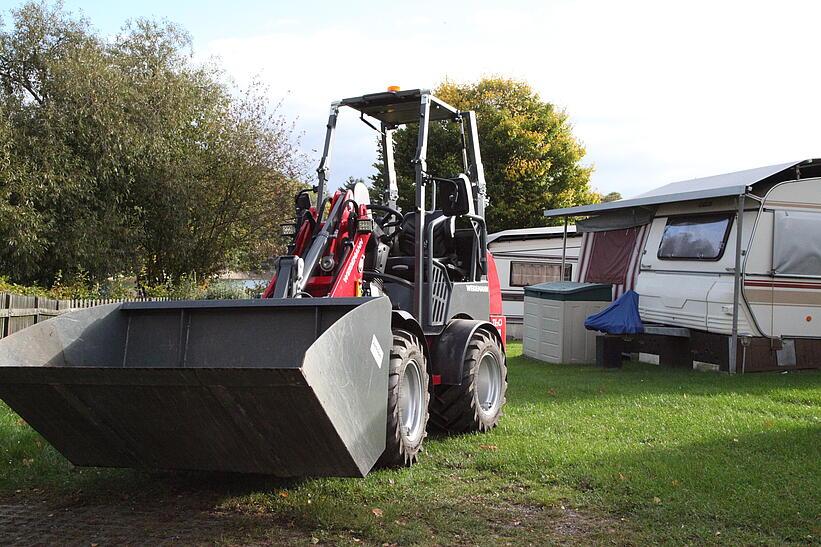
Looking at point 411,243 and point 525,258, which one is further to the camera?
point 525,258

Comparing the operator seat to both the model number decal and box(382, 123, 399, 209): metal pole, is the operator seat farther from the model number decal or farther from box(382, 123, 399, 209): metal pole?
the model number decal

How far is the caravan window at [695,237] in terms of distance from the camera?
466 inches

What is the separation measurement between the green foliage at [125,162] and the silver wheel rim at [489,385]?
12.4 meters

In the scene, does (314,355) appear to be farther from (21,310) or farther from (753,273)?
(753,273)

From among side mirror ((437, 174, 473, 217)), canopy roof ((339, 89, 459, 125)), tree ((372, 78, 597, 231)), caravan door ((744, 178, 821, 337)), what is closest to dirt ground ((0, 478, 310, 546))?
side mirror ((437, 174, 473, 217))

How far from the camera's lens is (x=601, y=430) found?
24.5ft

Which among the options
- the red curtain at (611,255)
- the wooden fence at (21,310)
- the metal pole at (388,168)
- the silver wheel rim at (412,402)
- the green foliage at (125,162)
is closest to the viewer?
the silver wheel rim at (412,402)

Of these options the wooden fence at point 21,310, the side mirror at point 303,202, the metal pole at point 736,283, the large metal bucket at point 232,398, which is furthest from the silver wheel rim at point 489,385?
the wooden fence at point 21,310

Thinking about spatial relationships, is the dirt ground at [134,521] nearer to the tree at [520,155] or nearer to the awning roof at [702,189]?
the awning roof at [702,189]

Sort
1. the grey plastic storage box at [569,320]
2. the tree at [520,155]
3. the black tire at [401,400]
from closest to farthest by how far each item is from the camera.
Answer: the black tire at [401,400], the grey plastic storage box at [569,320], the tree at [520,155]

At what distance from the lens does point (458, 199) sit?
7.38 meters

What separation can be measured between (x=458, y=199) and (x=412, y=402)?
7.15ft

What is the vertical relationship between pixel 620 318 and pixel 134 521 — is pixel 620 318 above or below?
above

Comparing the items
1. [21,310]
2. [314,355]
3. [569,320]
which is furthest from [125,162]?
[314,355]
